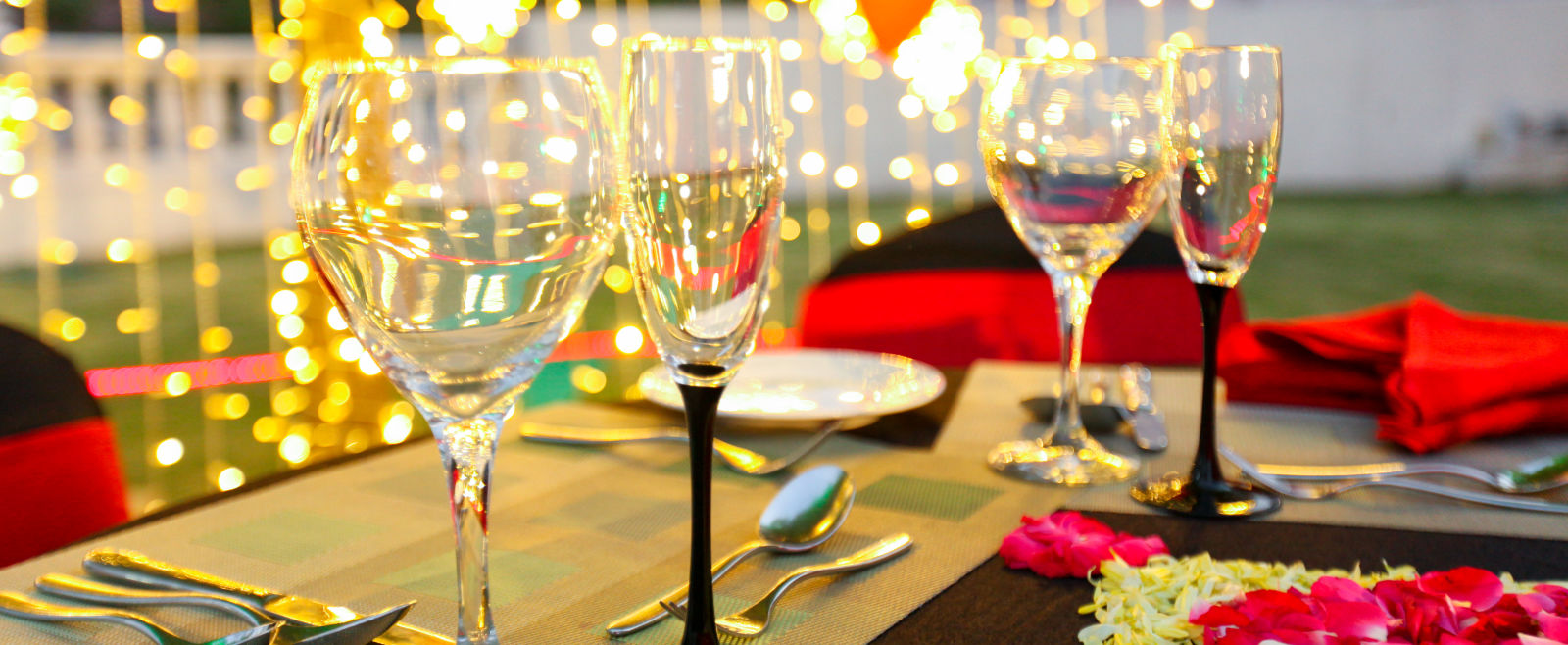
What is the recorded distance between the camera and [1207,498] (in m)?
0.75

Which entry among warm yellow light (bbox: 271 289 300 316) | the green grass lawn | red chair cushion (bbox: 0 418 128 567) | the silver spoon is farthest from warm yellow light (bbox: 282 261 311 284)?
the silver spoon

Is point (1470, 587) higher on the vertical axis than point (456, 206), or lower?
lower

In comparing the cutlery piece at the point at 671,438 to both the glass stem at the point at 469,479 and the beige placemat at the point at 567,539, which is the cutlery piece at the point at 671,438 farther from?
the glass stem at the point at 469,479

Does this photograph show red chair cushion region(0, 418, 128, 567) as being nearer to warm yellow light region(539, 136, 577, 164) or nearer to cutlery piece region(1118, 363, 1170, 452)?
warm yellow light region(539, 136, 577, 164)

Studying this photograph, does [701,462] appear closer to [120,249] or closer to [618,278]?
[618,278]

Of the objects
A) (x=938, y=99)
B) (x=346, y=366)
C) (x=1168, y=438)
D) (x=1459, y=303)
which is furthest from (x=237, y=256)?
(x=1168, y=438)

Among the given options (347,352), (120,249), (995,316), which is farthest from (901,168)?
(995,316)

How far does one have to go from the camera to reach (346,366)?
92.0 inches

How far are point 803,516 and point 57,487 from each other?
610mm

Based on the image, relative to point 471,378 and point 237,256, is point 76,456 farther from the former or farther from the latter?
point 237,256

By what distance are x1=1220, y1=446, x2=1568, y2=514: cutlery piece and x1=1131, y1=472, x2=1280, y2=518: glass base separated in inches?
0.6

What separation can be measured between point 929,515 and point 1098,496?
0.12m

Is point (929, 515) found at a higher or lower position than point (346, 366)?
higher

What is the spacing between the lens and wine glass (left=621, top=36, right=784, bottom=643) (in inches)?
18.4
